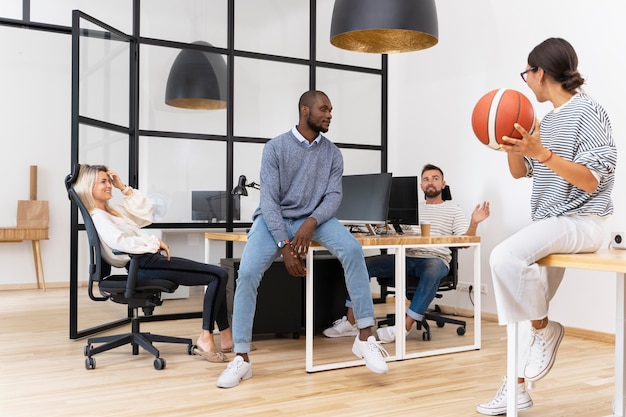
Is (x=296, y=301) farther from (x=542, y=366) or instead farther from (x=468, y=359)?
(x=542, y=366)

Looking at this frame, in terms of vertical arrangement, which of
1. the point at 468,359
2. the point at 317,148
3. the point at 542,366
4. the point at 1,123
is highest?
the point at 1,123

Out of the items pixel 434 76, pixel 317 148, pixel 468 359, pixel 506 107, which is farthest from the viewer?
pixel 434 76

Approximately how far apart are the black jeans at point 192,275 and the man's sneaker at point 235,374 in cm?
59

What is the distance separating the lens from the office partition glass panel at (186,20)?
5.36m

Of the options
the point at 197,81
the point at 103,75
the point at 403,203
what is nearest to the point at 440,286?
the point at 403,203

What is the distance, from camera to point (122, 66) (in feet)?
16.9

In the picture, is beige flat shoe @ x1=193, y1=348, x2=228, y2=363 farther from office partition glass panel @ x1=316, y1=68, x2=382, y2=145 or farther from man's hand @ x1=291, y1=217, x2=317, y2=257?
office partition glass panel @ x1=316, y1=68, x2=382, y2=145

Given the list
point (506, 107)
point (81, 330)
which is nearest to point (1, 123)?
point (81, 330)

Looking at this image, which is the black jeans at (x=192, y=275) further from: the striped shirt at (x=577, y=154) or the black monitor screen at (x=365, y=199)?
the striped shirt at (x=577, y=154)

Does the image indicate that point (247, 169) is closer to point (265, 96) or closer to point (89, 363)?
point (265, 96)

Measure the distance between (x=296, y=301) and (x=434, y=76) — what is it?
2612 mm

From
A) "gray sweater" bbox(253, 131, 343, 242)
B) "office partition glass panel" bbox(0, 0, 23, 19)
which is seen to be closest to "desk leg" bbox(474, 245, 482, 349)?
"gray sweater" bbox(253, 131, 343, 242)

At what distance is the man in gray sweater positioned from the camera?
138 inches

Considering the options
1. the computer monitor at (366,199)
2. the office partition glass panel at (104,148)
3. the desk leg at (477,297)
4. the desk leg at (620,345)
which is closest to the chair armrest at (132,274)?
the office partition glass panel at (104,148)
